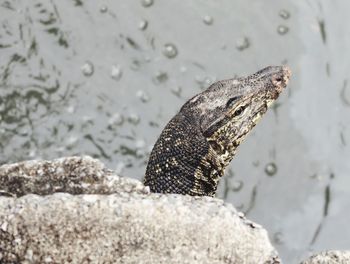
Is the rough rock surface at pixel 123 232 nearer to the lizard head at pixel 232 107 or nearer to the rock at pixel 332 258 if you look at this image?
the rock at pixel 332 258

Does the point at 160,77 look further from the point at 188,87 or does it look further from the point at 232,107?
the point at 232,107

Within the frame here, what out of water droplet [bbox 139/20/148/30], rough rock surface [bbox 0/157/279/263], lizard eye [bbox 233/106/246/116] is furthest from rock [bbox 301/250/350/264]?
water droplet [bbox 139/20/148/30]

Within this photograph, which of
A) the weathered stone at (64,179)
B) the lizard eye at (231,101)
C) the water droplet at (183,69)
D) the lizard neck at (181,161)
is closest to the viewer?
the weathered stone at (64,179)

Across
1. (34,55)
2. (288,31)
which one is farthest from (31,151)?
(288,31)

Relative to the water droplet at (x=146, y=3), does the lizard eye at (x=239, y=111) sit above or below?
below

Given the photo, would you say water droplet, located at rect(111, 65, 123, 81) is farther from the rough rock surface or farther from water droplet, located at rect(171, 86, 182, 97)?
the rough rock surface

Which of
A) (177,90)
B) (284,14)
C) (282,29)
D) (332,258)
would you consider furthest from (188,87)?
(332,258)

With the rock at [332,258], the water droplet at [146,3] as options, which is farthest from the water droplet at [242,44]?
the rock at [332,258]
